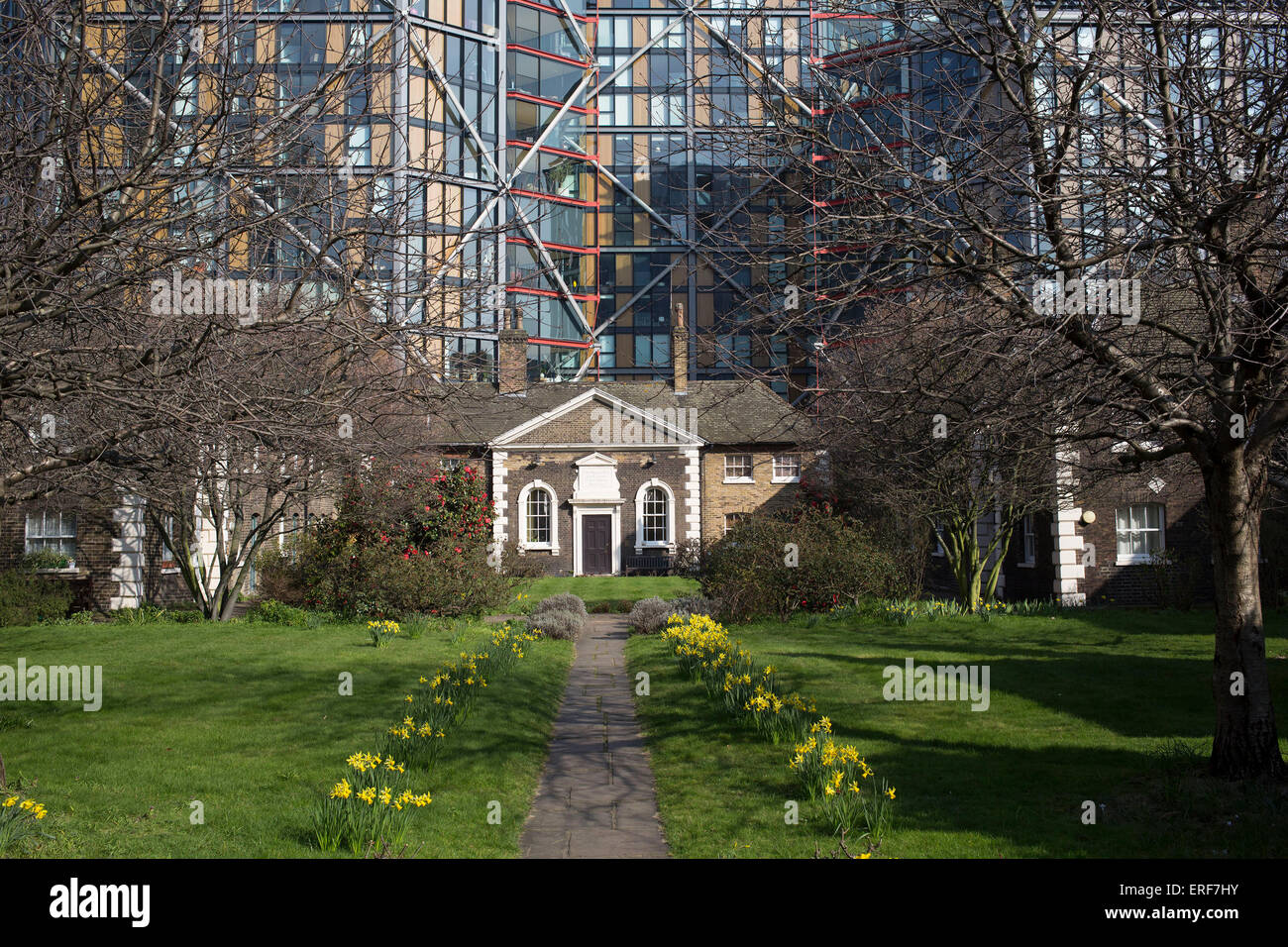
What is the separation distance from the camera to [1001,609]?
2020 cm

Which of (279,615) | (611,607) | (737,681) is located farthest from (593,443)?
(737,681)

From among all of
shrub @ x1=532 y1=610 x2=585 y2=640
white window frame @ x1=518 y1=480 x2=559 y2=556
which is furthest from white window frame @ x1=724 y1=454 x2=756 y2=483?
shrub @ x1=532 y1=610 x2=585 y2=640

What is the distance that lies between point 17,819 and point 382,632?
35.0 ft

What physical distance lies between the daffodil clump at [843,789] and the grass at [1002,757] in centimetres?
15

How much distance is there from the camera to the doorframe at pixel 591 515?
37.9 m

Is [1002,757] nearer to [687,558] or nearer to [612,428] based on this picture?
[687,558]

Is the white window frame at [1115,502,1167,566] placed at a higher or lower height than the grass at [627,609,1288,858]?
higher

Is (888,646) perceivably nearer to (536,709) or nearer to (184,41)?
(536,709)

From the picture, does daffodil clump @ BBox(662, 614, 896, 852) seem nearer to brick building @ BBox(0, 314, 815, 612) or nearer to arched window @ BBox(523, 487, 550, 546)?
brick building @ BBox(0, 314, 815, 612)

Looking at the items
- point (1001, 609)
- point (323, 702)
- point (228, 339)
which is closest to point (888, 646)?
point (1001, 609)

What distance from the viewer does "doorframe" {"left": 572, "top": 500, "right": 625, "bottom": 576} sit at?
37.9 metres

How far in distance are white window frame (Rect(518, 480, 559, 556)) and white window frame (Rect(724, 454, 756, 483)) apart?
6.89 meters

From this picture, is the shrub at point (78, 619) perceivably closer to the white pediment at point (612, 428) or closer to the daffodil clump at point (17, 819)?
the daffodil clump at point (17, 819)
